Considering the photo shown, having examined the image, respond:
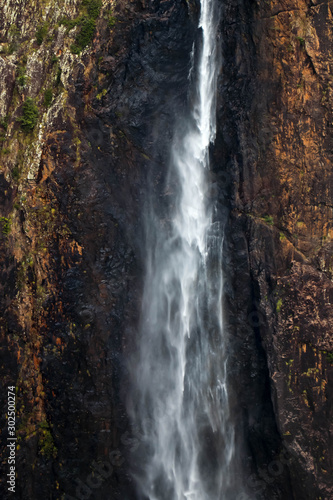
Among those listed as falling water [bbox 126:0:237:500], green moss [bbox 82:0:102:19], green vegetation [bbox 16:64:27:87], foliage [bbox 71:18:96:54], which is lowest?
falling water [bbox 126:0:237:500]

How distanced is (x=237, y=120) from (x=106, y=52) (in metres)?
5.47

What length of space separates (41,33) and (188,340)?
13162 millimetres

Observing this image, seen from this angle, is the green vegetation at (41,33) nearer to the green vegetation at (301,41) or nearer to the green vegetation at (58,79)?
the green vegetation at (58,79)

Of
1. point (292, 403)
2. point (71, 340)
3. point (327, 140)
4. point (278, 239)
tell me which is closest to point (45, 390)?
point (71, 340)

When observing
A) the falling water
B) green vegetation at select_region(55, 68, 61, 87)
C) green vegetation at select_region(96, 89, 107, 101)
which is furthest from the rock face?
the falling water

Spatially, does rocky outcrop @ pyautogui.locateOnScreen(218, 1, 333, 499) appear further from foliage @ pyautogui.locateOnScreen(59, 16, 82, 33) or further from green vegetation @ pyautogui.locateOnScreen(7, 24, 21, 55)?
green vegetation @ pyautogui.locateOnScreen(7, 24, 21, 55)

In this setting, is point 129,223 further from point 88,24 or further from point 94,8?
point 94,8

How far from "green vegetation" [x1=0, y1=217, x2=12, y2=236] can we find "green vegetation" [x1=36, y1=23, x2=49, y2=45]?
7.04 m

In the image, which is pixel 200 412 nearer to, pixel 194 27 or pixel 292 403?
pixel 292 403

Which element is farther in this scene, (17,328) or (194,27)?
(194,27)

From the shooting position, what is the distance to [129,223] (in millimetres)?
18641

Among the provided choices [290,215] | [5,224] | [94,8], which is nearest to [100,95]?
[94,8]

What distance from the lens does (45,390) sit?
701 inches

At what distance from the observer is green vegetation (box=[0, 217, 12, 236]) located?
17547mm
